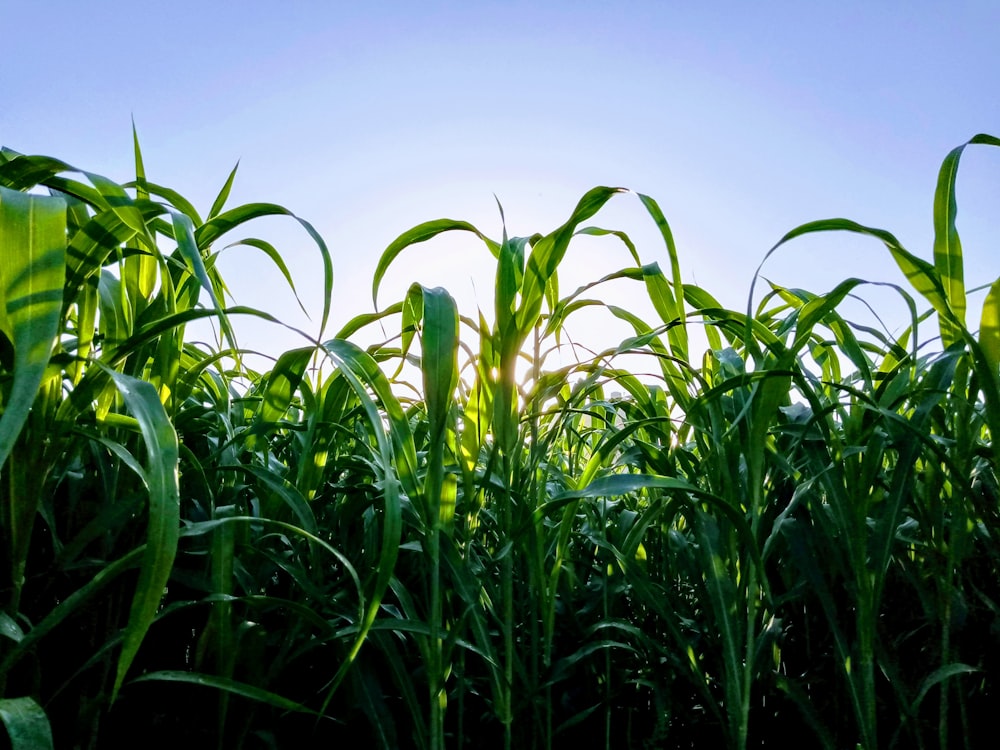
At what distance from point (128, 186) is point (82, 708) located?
0.55 m

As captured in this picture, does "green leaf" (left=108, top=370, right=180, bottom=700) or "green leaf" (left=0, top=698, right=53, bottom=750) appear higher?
"green leaf" (left=108, top=370, right=180, bottom=700)

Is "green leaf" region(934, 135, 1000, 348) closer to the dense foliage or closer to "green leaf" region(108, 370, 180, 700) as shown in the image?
the dense foliage

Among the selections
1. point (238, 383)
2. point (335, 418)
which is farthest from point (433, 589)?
point (238, 383)

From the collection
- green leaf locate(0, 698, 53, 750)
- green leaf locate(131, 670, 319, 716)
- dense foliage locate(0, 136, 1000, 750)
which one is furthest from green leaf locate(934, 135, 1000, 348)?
green leaf locate(0, 698, 53, 750)

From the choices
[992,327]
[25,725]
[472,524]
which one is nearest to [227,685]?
[25,725]

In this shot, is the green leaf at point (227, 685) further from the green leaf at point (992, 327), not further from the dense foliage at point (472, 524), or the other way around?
the green leaf at point (992, 327)

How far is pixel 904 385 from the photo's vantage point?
34.2 inches

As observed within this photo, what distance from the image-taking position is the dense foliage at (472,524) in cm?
67

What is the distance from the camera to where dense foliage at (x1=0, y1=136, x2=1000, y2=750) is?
0.67 meters

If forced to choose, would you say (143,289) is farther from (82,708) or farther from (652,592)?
(652,592)

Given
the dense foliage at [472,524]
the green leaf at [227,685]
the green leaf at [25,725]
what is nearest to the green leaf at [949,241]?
the dense foliage at [472,524]

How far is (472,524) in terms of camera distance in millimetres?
901

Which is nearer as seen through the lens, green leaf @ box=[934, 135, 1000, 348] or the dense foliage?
the dense foliage

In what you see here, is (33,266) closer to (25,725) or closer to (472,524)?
(25,725)
